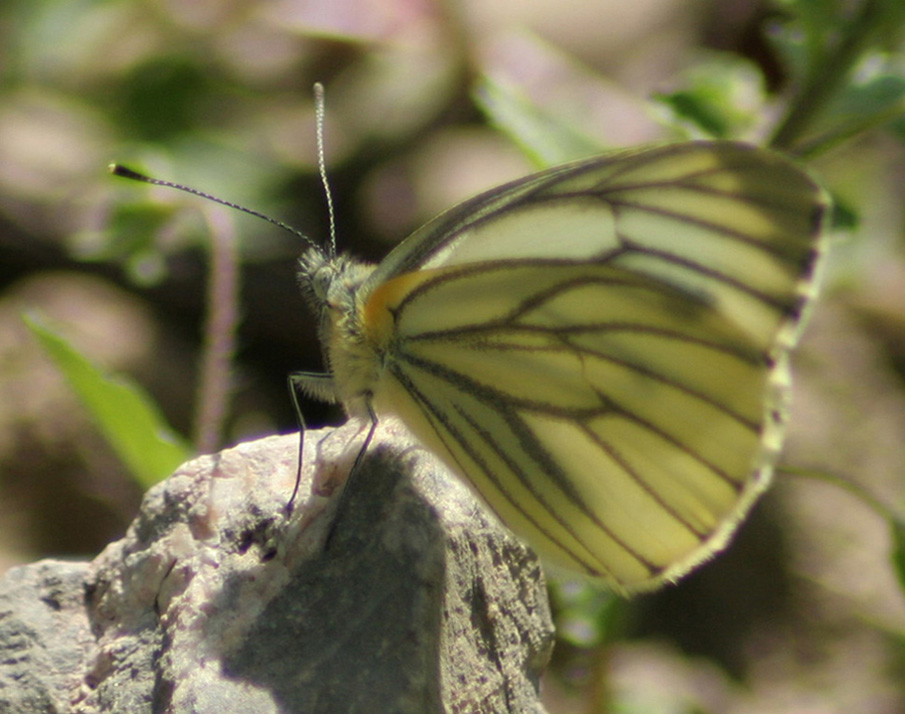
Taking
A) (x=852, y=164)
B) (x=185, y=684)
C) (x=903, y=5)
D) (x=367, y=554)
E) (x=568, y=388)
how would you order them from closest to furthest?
(x=185, y=684), (x=367, y=554), (x=568, y=388), (x=903, y=5), (x=852, y=164)

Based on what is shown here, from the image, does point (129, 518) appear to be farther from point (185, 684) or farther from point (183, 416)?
point (185, 684)

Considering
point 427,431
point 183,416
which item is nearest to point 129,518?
point 183,416

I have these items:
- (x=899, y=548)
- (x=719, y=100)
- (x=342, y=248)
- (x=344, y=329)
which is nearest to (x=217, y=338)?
(x=344, y=329)

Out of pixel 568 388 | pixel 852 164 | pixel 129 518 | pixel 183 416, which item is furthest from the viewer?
pixel 852 164

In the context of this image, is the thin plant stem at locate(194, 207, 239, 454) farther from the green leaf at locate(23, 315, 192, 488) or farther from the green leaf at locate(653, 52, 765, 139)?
the green leaf at locate(653, 52, 765, 139)

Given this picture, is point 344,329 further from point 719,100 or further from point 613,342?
point 719,100

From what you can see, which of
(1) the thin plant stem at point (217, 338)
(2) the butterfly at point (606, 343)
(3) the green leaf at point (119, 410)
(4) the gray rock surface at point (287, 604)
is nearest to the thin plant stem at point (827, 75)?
(2) the butterfly at point (606, 343)

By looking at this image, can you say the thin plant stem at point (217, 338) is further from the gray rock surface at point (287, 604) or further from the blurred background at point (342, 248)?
the blurred background at point (342, 248)
